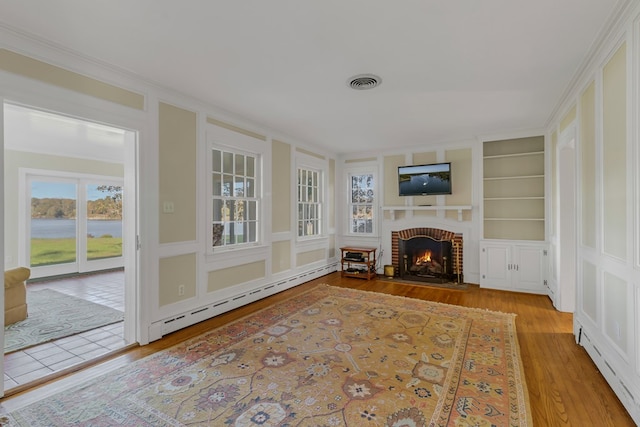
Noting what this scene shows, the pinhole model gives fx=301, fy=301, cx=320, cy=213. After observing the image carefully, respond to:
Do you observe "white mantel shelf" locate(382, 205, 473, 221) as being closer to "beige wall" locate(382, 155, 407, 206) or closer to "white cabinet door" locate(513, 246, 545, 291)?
"beige wall" locate(382, 155, 407, 206)

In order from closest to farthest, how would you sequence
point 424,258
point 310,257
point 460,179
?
point 460,179 < point 310,257 < point 424,258

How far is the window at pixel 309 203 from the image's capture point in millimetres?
5633

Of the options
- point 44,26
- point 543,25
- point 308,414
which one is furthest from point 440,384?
point 44,26

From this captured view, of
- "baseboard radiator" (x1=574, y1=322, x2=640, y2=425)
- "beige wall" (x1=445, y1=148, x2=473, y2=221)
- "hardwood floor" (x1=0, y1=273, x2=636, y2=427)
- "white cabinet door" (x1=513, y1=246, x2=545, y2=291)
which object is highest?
"beige wall" (x1=445, y1=148, x2=473, y2=221)

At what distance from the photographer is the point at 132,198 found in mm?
2979

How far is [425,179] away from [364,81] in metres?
3.04

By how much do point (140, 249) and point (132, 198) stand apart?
511 mm

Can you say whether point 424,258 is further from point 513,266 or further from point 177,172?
point 177,172

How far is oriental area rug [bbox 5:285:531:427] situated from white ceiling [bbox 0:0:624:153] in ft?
8.49

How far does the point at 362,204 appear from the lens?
6520 mm

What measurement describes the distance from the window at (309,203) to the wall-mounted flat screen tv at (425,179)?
5.36 feet

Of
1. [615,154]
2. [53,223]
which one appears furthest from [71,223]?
[615,154]

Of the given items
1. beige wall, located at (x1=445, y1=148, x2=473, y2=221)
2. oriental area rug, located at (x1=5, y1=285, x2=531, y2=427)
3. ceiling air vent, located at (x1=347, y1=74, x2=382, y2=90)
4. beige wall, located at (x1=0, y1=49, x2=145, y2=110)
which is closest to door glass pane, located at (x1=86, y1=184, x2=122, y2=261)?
beige wall, located at (x1=0, y1=49, x2=145, y2=110)

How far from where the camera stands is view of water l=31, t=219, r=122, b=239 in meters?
5.90
